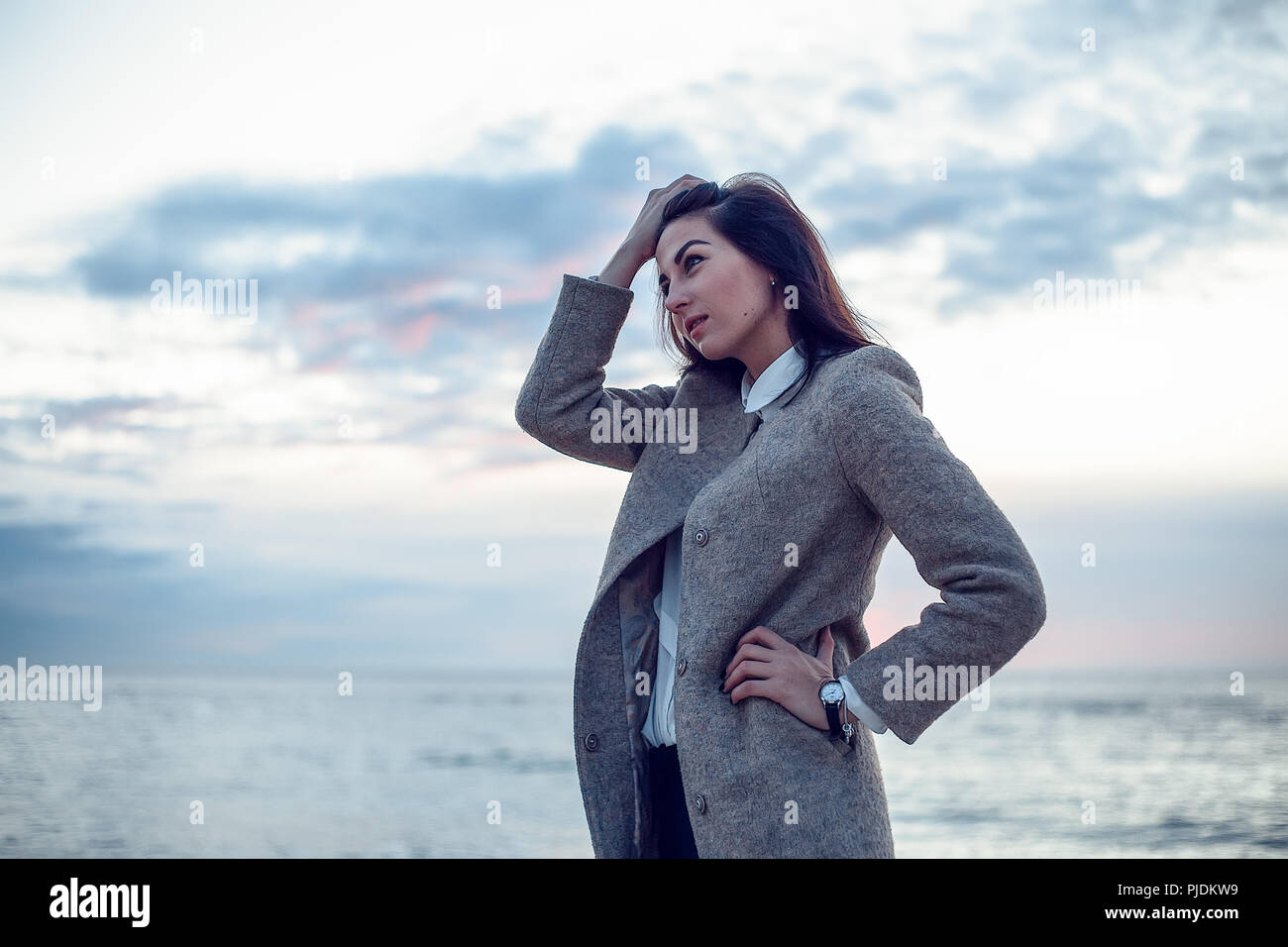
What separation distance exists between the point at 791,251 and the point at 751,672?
0.95 meters

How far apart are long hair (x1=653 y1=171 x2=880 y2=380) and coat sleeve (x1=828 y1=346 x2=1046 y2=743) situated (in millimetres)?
323

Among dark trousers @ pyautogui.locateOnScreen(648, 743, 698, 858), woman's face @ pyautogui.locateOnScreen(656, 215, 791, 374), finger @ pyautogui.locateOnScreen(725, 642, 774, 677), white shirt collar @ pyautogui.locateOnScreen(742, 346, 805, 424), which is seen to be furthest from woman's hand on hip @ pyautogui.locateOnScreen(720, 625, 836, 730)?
woman's face @ pyautogui.locateOnScreen(656, 215, 791, 374)

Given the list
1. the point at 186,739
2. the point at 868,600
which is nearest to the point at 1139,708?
the point at 186,739

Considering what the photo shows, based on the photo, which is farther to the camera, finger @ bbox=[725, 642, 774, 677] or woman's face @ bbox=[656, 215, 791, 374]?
woman's face @ bbox=[656, 215, 791, 374]

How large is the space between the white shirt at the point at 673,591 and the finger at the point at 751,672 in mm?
234

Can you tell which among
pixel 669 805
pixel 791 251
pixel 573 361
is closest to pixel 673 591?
pixel 669 805

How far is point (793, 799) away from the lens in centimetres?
188

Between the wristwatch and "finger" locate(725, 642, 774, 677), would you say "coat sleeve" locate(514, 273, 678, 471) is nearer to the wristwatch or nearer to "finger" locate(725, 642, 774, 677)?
"finger" locate(725, 642, 774, 677)

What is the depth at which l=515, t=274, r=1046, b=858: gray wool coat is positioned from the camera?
185cm

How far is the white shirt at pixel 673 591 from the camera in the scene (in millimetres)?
2215

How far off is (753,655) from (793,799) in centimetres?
27

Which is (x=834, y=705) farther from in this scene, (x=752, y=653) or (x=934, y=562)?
(x=934, y=562)

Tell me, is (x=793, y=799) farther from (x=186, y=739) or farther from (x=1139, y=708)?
(x=1139, y=708)
